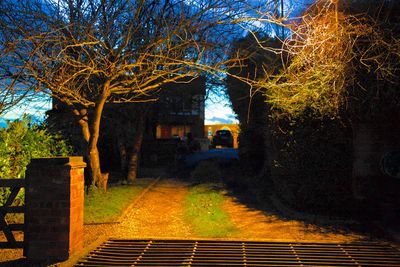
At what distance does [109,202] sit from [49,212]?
4266 millimetres

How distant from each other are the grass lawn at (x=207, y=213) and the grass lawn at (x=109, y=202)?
1519 mm

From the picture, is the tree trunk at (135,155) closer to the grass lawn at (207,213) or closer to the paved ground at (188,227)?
the grass lawn at (207,213)

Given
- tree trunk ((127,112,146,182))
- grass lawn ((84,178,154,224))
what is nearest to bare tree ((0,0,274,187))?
grass lawn ((84,178,154,224))

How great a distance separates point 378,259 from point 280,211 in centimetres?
351

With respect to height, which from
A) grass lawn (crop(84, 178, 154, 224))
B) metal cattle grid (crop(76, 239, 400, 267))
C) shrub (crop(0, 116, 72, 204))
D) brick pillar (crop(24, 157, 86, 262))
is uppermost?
shrub (crop(0, 116, 72, 204))

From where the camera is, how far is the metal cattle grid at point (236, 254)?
5.05 meters

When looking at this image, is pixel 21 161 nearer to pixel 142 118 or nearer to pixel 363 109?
pixel 142 118

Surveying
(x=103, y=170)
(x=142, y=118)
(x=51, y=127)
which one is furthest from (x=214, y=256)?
(x=103, y=170)

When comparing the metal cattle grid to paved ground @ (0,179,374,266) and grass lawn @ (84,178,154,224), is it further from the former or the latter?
grass lawn @ (84,178,154,224)

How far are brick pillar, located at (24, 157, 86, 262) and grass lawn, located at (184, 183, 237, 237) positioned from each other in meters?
2.57

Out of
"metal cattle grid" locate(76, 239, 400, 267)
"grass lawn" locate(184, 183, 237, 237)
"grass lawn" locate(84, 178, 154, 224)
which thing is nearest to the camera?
"metal cattle grid" locate(76, 239, 400, 267)

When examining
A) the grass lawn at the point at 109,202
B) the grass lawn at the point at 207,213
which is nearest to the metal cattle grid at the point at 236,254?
the grass lawn at the point at 207,213

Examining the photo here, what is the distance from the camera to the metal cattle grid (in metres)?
5.05

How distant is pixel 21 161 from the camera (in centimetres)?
804
